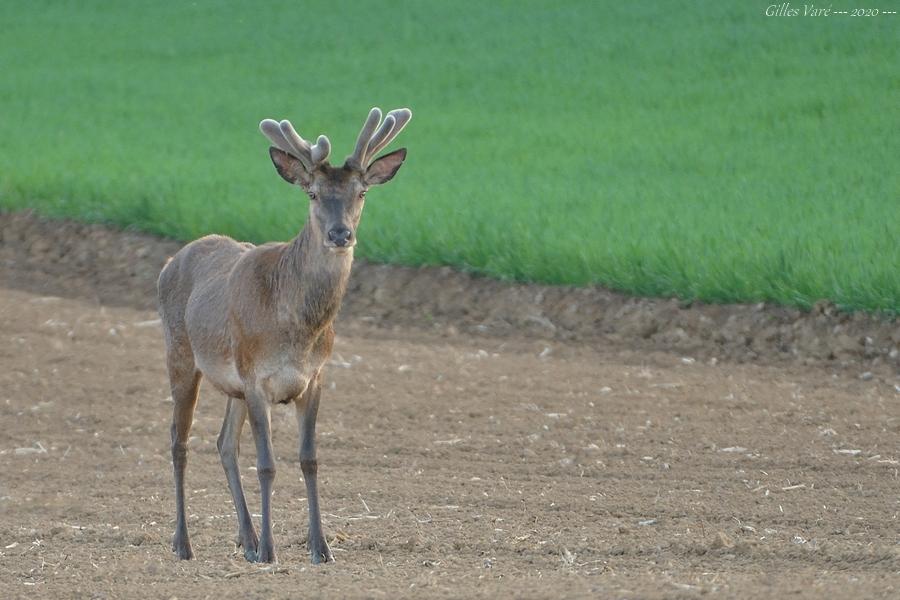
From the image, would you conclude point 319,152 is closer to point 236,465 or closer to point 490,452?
point 236,465

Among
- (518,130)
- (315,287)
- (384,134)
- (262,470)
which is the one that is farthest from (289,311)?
(518,130)

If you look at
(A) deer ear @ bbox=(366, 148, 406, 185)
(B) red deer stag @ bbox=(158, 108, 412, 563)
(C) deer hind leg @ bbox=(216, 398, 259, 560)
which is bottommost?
(C) deer hind leg @ bbox=(216, 398, 259, 560)

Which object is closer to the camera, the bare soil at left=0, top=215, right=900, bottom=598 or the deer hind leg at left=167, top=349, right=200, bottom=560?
the bare soil at left=0, top=215, right=900, bottom=598

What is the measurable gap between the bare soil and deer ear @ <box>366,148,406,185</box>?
6.68ft

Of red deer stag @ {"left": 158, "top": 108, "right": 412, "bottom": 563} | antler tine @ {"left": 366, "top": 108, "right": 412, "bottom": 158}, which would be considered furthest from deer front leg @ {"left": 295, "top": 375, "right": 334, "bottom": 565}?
antler tine @ {"left": 366, "top": 108, "right": 412, "bottom": 158}

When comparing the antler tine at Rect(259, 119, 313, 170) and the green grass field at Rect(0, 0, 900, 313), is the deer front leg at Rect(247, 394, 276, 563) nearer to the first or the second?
the antler tine at Rect(259, 119, 313, 170)

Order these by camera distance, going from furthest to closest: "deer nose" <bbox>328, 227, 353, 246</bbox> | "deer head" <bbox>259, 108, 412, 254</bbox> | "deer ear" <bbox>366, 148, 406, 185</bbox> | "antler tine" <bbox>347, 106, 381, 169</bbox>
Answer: "deer ear" <bbox>366, 148, 406, 185</bbox> < "antler tine" <bbox>347, 106, 381, 169</bbox> < "deer head" <bbox>259, 108, 412, 254</bbox> < "deer nose" <bbox>328, 227, 353, 246</bbox>

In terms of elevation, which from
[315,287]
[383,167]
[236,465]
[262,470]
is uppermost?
[383,167]

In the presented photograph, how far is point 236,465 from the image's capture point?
9227 mm

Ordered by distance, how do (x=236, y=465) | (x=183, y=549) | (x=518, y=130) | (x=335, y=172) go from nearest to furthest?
(x=335, y=172) → (x=183, y=549) → (x=236, y=465) → (x=518, y=130)

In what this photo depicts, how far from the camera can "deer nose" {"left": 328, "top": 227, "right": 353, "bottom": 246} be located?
8.03 m

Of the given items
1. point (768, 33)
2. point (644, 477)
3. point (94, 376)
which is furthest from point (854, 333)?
point (768, 33)

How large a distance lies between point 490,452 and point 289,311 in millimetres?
3268

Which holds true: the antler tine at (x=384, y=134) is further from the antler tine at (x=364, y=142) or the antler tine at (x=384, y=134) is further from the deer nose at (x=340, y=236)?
the deer nose at (x=340, y=236)
